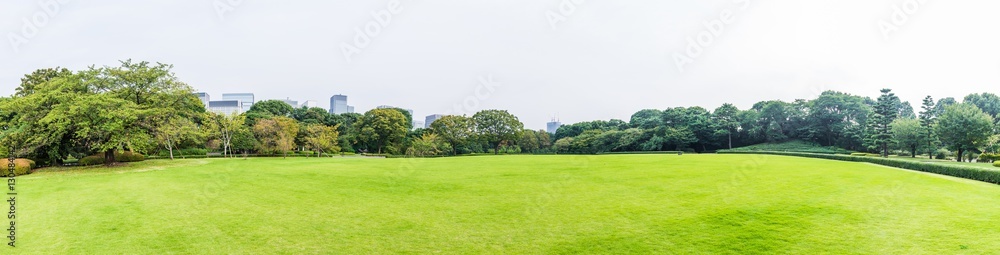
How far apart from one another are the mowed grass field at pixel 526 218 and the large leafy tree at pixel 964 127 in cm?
2598

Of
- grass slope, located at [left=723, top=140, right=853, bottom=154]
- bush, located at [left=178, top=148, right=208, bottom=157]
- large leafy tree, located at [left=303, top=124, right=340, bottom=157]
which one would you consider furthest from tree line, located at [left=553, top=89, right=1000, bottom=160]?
bush, located at [left=178, top=148, right=208, bottom=157]

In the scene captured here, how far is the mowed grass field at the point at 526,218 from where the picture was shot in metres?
7.06

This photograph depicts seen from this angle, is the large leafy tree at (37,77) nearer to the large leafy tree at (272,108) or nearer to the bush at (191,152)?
the bush at (191,152)

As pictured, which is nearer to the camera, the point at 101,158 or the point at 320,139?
the point at 101,158

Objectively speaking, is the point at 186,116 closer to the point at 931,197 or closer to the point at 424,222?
the point at 424,222

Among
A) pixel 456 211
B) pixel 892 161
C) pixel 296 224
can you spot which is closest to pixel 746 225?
pixel 456 211

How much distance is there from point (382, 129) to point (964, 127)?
5502 centimetres

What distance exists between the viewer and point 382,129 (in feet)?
181

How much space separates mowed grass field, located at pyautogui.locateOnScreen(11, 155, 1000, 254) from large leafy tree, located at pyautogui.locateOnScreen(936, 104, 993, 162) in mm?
25979

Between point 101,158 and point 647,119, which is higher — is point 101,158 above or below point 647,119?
Result: below

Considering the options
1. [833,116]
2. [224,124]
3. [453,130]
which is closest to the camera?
[224,124]

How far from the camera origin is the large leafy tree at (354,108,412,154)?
54.9 meters

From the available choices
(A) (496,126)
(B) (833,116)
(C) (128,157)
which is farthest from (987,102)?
(C) (128,157)

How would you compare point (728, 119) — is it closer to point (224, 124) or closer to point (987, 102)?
point (987, 102)
